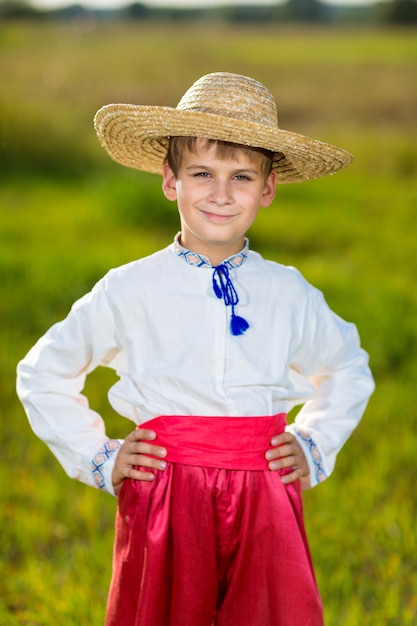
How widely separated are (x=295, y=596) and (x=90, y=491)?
5.94 feet

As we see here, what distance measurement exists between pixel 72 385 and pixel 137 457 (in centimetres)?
25

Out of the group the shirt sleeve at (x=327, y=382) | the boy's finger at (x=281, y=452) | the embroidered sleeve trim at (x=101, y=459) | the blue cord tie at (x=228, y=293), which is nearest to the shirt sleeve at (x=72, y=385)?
the embroidered sleeve trim at (x=101, y=459)

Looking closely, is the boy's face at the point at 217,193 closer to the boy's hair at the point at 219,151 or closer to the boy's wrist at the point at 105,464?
the boy's hair at the point at 219,151

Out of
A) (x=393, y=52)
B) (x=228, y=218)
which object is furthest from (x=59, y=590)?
(x=393, y=52)

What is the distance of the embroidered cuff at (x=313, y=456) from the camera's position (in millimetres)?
Result: 2133

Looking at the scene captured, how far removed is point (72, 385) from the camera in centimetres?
209

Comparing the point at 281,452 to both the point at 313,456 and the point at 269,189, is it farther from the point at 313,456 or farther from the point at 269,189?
the point at 269,189

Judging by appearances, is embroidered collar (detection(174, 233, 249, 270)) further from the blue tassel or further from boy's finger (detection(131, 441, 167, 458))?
boy's finger (detection(131, 441, 167, 458))

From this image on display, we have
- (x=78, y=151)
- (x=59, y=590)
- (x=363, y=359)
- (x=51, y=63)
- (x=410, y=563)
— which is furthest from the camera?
(x=51, y=63)

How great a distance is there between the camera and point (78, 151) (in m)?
11.3

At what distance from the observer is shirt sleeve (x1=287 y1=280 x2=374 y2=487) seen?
83.8 inches

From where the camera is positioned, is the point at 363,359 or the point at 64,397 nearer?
the point at 64,397

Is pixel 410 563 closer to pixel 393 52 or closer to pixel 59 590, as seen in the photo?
pixel 59 590

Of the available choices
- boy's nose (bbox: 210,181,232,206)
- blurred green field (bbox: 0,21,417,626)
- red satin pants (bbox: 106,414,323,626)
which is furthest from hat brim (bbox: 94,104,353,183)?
blurred green field (bbox: 0,21,417,626)
